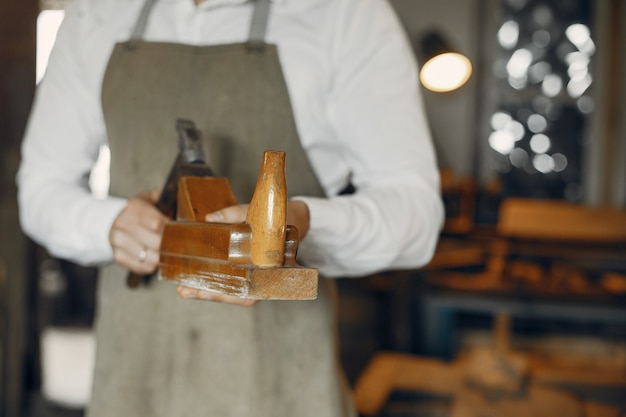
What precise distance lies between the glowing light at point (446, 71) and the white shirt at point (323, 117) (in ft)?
5.57

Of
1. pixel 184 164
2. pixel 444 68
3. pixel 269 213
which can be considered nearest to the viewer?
pixel 269 213

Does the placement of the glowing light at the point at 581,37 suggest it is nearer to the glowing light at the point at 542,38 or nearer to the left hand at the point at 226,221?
the glowing light at the point at 542,38

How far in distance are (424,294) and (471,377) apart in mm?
675

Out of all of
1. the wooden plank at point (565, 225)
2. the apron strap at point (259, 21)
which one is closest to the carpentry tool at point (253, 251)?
the apron strap at point (259, 21)

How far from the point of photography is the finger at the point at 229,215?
896 mm

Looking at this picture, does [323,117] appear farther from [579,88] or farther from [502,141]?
[579,88]

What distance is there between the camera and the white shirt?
4.00 ft

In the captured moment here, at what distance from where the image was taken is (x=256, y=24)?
4.23 ft

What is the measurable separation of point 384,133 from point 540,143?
4694 millimetres

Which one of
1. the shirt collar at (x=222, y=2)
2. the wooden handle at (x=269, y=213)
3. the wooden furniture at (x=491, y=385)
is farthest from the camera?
the wooden furniture at (x=491, y=385)

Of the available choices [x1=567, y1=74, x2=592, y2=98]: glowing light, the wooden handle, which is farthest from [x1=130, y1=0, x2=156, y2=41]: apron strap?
[x1=567, y1=74, x2=592, y2=98]: glowing light

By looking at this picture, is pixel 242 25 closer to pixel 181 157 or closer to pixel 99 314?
pixel 181 157

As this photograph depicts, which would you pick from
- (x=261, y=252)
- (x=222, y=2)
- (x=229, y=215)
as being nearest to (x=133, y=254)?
(x=229, y=215)

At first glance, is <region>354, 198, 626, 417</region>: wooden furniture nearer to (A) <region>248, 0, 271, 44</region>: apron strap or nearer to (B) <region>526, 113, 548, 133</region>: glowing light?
(A) <region>248, 0, 271, 44</region>: apron strap
